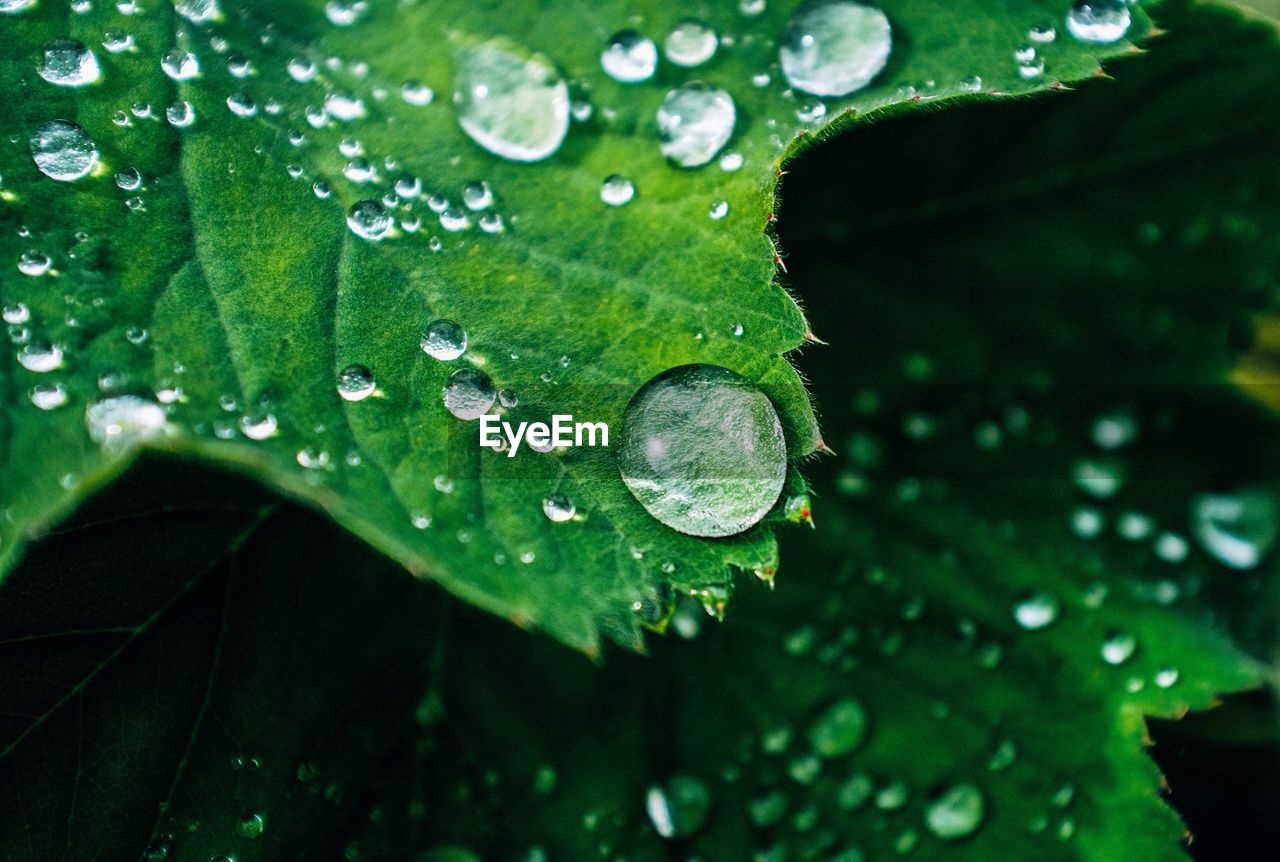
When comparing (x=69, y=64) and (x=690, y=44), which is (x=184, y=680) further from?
(x=690, y=44)

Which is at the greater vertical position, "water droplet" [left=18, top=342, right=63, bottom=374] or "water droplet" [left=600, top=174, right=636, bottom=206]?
"water droplet" [left=600, top=174, right=636, bottom=206]

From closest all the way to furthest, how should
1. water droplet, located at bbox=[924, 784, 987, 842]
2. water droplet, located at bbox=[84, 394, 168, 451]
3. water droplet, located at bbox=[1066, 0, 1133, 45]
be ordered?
water droplet, located at bbox=[84, 394, 168, 451] < water droplet, located at bbox=[1066, 0, 1133, 45] < water droplet, located at bbox=[924, 784, 987, 842]

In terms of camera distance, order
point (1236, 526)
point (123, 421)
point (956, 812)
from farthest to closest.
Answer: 1. point (1236, 526)
2. point (956, 812)
3. point (123, 421)

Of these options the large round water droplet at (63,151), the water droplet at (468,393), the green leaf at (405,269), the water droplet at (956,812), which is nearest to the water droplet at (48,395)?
the green leaf at (405,269)

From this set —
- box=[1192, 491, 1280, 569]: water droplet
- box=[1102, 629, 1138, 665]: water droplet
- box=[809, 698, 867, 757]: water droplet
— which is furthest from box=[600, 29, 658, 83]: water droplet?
box=[1192, 491, 1280, 569]: water droplet

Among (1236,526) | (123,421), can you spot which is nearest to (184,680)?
(123,421)

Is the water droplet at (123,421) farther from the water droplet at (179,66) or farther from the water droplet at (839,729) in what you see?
the water droplet at (839,729)

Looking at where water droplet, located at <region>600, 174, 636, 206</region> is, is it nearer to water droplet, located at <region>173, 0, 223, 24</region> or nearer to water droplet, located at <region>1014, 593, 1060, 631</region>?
water droplet, located at <region>173, 0, 223, 24</region>
